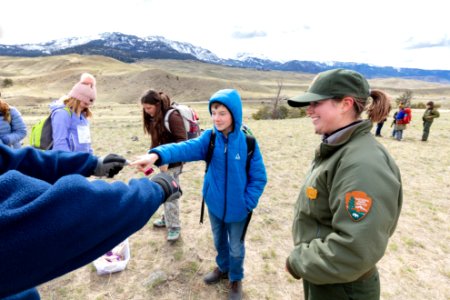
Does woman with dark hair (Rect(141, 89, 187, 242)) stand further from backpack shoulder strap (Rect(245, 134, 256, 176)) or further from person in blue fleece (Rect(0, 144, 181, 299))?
person in blue fleece (Rect(0, 144, 181, 299))

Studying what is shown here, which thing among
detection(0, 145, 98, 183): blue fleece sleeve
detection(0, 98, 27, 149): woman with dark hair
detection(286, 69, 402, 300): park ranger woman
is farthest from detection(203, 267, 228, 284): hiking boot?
detection(0, 98, 27, 149): woman with dark hair

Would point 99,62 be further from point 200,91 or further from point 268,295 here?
point 268,295

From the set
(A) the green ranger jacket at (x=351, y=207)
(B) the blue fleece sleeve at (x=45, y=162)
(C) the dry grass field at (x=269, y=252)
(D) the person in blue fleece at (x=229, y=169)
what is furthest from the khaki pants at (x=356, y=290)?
(B) the blue fleece sleeve at (x=45, y=162)

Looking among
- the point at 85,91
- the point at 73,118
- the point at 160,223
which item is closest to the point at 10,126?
the point at 73,118

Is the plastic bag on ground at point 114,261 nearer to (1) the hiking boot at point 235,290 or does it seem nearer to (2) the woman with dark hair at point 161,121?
(2) the woman with dark hair at point 161,121

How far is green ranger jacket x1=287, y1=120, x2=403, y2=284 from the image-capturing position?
154 centimetres

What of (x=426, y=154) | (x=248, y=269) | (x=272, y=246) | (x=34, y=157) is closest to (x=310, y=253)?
(x=34, y=157)

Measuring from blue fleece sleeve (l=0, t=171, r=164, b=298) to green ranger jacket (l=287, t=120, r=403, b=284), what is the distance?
4.02ft

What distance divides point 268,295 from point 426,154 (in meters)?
10.7

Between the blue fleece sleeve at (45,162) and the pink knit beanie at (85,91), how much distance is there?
1747 mm

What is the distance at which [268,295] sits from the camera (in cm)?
353

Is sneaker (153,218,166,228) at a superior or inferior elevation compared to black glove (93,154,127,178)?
inferior

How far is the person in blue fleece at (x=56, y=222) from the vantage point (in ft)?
2.89

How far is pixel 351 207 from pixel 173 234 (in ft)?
→ 11.6
